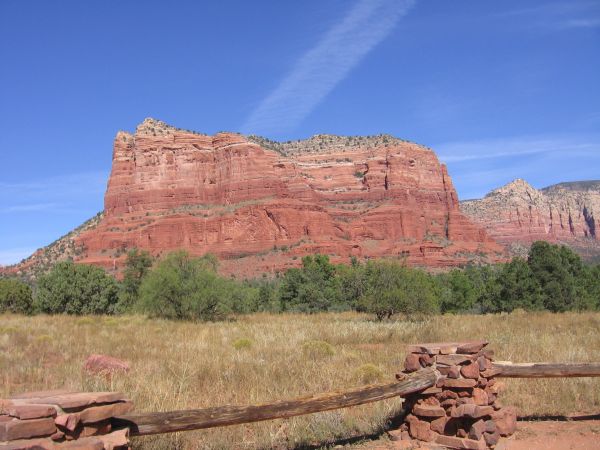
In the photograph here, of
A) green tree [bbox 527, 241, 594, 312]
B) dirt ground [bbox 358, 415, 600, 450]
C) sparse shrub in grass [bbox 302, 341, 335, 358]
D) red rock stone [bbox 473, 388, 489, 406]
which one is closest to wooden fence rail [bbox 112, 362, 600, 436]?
red rock stone [bbox 473, 388, 489, 406]

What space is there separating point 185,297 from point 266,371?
18.2 m

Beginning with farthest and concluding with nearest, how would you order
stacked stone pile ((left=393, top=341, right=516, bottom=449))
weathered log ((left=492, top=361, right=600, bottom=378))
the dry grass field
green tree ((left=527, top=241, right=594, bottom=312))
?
1. green tree ((left=527, top=241, right=594, bottom=312))
2. weathered log ((left=492, top=361, right=600, bottom=378))
3. the dry grass field
4. stacked stone pile ((left=393, top=341, right=516, bottom=449))

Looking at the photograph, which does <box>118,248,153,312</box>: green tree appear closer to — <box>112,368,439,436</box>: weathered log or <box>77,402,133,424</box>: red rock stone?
<box>112,368,439,436</box>: weathered log

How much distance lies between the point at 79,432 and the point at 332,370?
654cm

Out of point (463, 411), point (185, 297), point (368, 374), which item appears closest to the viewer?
point (463, 411)

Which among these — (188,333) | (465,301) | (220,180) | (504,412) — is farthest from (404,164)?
(504,412)

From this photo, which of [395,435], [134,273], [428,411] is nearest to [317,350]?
[395,435]

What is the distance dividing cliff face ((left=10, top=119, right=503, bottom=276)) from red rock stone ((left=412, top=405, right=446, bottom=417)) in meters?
94.5

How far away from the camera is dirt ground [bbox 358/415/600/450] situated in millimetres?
6385

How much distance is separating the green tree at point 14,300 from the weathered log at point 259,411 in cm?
3439

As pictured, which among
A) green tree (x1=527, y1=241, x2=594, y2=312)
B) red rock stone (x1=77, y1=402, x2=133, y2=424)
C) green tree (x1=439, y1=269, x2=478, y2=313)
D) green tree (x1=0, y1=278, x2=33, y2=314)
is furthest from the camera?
green tree (x1=439, y1=269, x2=478, y2=313)

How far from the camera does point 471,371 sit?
21.0 feet

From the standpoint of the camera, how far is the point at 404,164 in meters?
130

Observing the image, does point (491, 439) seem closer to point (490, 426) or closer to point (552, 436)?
point (490, 426)
